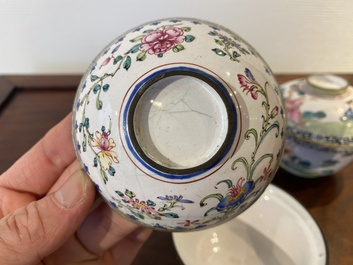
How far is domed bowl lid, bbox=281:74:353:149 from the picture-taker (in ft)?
2.81

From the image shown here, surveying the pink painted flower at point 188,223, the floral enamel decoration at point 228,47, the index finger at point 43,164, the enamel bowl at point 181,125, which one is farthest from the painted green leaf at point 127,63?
the index finger at point 43,164

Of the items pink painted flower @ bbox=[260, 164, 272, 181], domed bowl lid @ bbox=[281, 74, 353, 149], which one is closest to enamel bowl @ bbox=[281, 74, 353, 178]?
domed bowl lid @ bbox=[281, 74, 353, 149]

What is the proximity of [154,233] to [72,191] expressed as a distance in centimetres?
31

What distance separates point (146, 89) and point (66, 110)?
73cm

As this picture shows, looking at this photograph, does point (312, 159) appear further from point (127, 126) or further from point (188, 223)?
point (127, 126)

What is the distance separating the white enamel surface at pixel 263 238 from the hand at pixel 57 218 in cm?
13

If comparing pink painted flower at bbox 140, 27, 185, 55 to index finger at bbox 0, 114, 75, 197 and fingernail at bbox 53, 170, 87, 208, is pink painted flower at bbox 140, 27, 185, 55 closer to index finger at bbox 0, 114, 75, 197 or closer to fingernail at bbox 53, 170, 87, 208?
fingernail at bbox 53, 170, 87, 208

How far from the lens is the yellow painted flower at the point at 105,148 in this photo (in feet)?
1.63

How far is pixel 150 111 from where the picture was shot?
0.48 metres

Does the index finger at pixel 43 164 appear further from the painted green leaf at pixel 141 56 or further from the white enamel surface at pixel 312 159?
the white enamel surface at pixel 312 159

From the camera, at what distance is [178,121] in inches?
19.0

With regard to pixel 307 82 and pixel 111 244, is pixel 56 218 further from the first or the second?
pixel 307 82

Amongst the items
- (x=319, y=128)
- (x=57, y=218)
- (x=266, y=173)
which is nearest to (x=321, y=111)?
(x=319, y=128)

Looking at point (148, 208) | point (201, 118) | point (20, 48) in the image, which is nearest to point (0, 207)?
point (148, 208)
